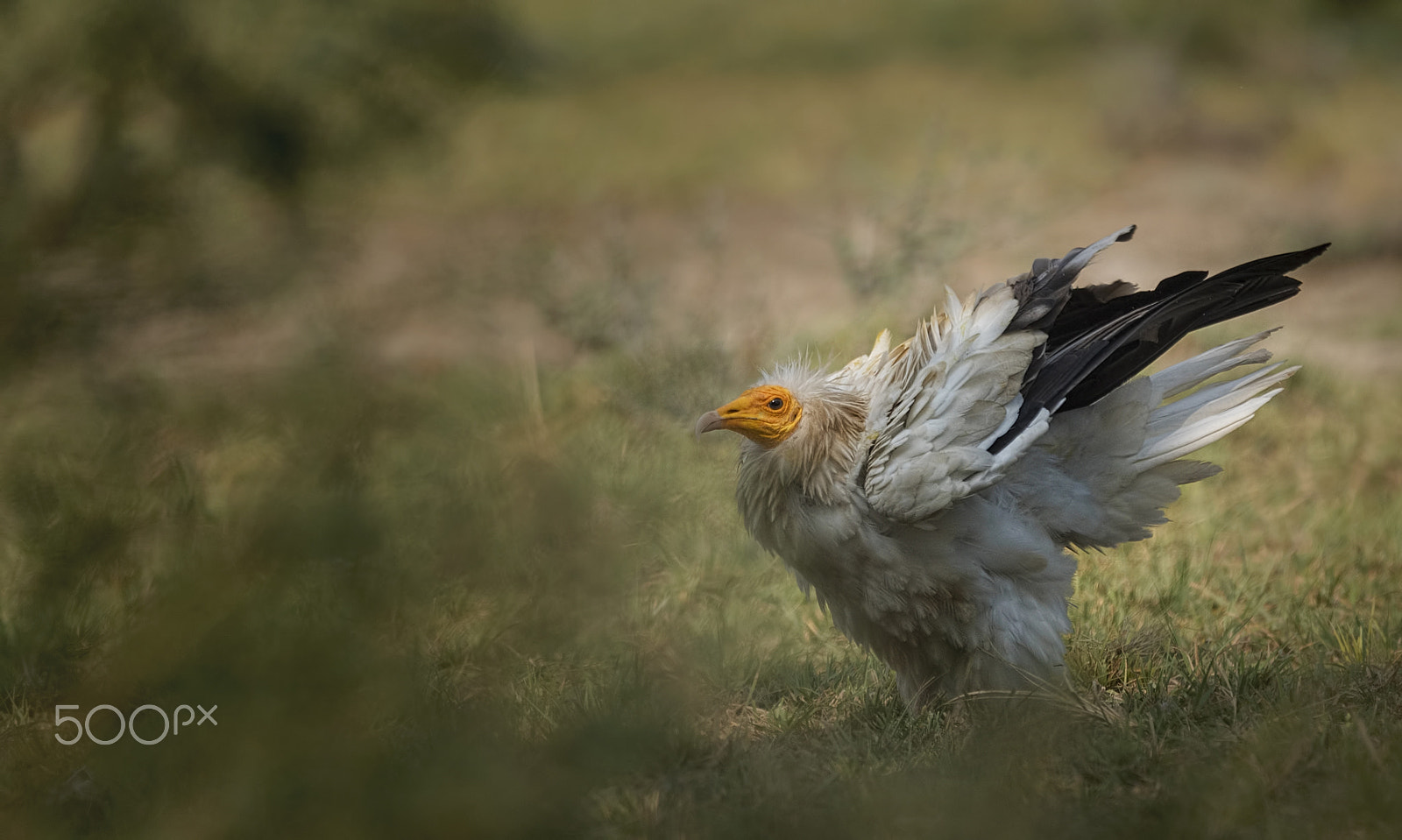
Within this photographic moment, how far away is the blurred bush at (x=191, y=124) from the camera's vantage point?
4.47 ft

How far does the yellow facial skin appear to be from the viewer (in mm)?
3178

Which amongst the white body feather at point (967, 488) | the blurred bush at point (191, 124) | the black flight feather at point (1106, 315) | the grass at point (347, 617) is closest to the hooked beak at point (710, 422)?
the white body feather at point (967, 488)

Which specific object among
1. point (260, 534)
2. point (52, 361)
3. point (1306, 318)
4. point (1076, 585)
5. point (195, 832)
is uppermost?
point (1306, 318)

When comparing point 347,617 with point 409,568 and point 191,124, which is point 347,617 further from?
point 191,124

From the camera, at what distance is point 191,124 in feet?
5.06

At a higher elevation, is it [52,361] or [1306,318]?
[1306,318]

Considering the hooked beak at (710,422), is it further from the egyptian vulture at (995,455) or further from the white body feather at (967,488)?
the white body feather at (967,488)

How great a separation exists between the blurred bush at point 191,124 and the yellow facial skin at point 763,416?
5.68ft

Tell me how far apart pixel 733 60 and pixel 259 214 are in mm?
16014

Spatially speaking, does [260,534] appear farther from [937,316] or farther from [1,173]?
[937,316]

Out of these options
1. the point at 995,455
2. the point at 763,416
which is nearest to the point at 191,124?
the point at 763,416

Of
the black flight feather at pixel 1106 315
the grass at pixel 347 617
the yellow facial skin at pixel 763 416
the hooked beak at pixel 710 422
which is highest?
the black flight feather at pixel 1106 315

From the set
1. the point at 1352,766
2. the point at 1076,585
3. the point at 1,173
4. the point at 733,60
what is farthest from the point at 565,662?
the point at 733,60

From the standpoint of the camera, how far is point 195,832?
1.01 metres
